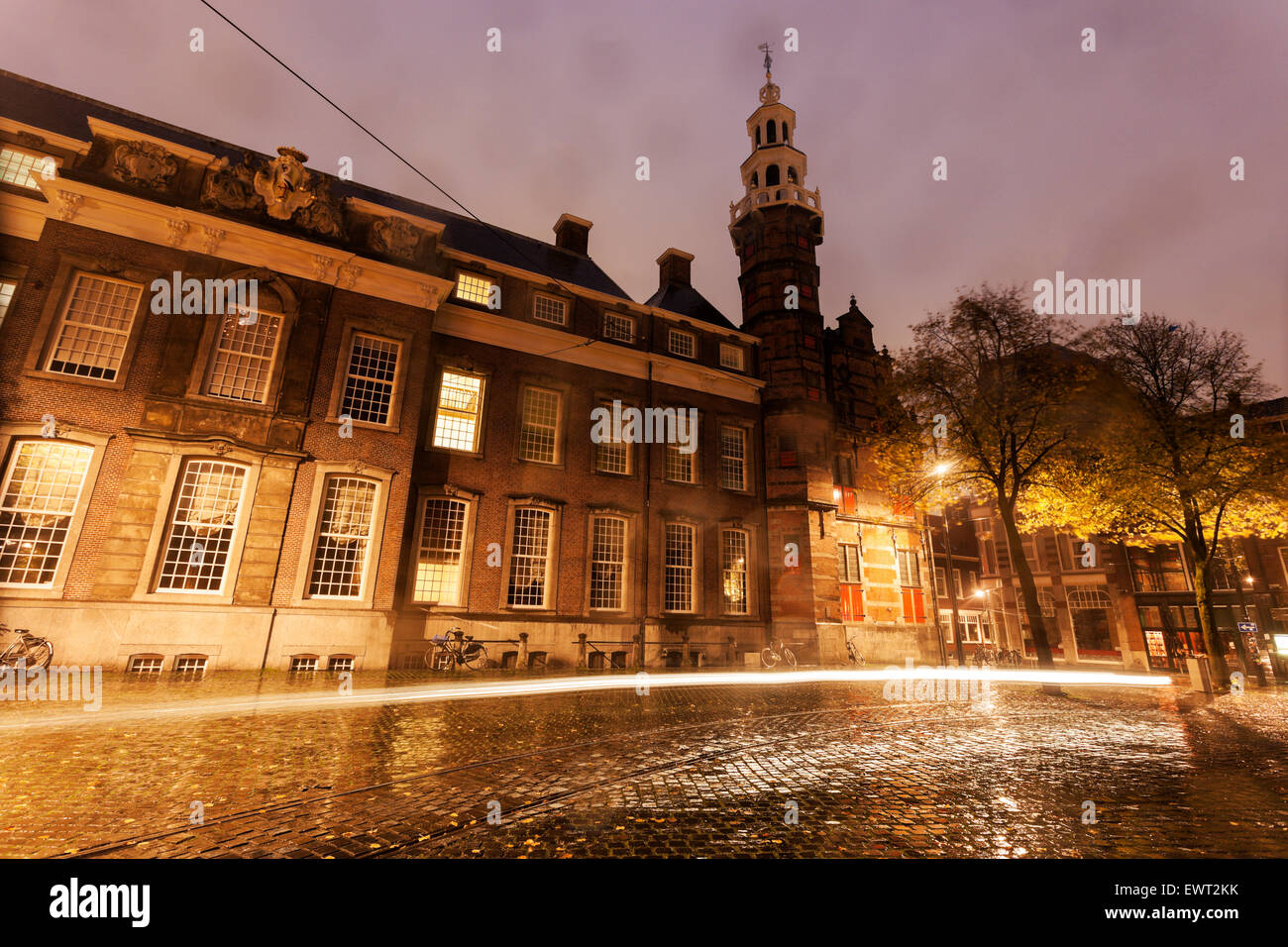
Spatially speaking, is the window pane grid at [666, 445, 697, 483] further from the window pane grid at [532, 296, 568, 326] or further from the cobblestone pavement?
the cobblestone pavement

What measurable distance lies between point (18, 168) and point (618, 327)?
58.6 feet

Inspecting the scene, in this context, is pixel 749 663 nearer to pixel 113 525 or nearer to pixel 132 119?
pixel 113 525

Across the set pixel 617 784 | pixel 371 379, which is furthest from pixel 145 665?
pixel 617 784

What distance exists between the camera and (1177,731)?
876 cm

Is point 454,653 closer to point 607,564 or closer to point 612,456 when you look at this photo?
point 607,564

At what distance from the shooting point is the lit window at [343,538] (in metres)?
14.3

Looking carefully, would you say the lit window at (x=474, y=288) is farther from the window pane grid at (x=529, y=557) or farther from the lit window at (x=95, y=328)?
the lit window at (x=95, y=328)

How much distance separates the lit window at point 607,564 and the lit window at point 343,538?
764cm

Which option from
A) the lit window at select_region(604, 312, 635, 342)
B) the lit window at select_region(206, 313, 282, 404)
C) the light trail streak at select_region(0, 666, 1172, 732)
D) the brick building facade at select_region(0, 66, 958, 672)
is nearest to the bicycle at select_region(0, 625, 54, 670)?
the brick building facade at select_region(0, 66, 958, 672)

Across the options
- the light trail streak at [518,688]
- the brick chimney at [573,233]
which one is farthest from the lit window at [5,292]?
the brick chimney at [573,233]

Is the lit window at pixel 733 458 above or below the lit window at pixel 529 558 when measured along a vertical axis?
above
